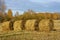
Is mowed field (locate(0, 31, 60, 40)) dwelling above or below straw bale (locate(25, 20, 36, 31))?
below

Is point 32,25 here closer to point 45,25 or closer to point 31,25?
point 31,25

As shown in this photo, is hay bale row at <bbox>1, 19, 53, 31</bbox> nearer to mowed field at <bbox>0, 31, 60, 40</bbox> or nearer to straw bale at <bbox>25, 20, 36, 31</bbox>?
straw bale at <bbox>25, 20, 36, 31</bbox>

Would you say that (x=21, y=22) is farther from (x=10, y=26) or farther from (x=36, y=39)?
(x=36, y=39)

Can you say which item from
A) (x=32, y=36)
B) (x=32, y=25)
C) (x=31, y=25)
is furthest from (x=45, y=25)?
(x=32, y=36)

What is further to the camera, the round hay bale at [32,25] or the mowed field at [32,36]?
the round hay bale at [32,25]

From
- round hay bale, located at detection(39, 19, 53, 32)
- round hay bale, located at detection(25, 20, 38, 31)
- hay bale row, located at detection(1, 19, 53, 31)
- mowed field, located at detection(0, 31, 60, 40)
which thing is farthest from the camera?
round hay bale, located at detection(25, 20, 38, 31)

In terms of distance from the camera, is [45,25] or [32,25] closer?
[45,25]

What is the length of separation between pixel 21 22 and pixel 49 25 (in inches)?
138

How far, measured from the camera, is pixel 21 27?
72.4 ft

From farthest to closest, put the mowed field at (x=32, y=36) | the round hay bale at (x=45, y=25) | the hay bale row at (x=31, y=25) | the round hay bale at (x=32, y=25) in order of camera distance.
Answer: the round hay bale at (x=32, y=25) < the hay bale row at (x=31, y=25) < the round hay bale at (x=45, y=25) < the mowed field at (x=32, y=36)

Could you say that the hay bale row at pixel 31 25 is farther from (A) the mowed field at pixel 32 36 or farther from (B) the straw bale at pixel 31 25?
(A) the mowed field at pixel 32 36

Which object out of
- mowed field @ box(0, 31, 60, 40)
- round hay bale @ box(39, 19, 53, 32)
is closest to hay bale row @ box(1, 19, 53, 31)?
round hay bale @ box(39, 19, 53, 32)

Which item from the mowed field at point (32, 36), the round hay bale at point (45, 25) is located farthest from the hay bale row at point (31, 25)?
the mowed field at point (32, 36)

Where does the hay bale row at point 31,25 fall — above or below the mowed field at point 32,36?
above
